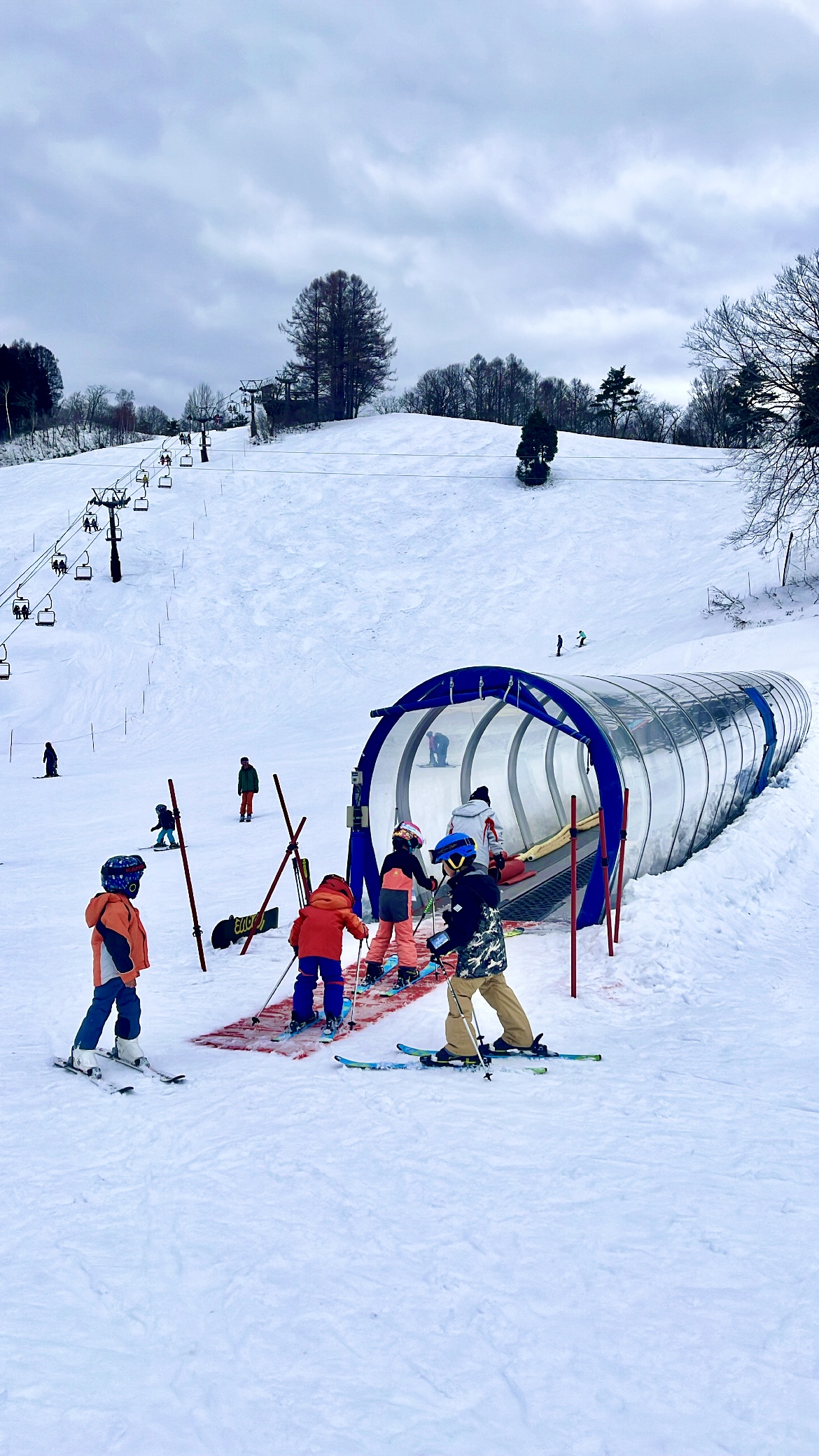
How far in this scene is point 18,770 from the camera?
26.5 meters

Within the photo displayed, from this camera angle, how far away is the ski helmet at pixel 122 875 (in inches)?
273

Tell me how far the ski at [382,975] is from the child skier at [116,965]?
2.48 metres

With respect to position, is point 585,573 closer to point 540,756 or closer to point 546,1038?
point 540,756

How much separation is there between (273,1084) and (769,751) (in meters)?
11.0

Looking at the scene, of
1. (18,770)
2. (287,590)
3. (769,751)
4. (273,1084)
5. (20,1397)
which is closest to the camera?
(20,1397)

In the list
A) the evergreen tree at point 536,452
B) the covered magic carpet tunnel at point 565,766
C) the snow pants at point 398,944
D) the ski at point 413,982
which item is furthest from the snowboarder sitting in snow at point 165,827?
the evergreen tree at point 536,452

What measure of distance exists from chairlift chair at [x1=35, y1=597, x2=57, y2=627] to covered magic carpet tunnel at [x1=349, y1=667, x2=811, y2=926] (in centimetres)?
2641

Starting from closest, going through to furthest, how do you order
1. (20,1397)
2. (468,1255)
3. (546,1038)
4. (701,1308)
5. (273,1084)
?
(20,1397)
(701,1308)
(468,1255)
(273,1084)
(546,1038)

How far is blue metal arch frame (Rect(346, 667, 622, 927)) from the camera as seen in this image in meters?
9.41

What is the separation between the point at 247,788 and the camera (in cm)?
1842

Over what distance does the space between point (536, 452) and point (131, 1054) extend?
165ft

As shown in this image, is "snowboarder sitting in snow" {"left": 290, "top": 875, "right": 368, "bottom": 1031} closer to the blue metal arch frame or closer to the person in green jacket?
the blue metal arch frame

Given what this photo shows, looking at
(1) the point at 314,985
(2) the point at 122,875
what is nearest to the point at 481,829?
(1) the point at 314,985

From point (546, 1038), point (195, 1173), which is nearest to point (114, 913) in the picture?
point (195, 1173)
